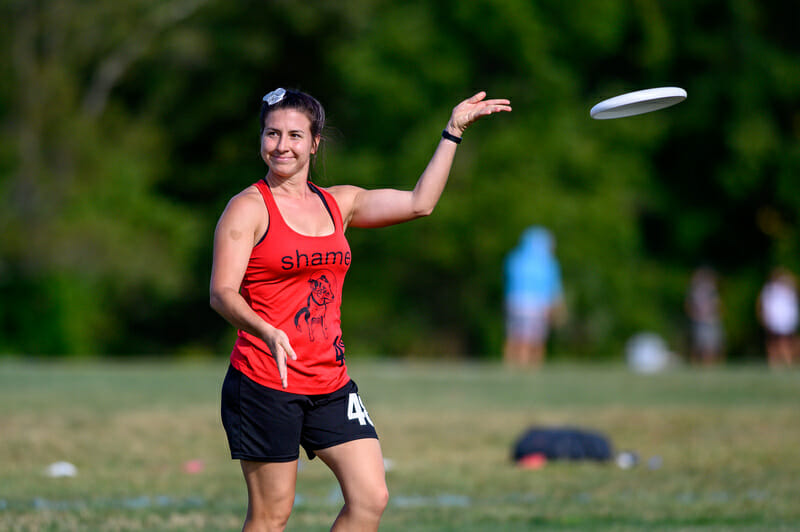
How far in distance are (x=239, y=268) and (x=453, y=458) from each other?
20.9ft

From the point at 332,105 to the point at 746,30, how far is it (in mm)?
13495

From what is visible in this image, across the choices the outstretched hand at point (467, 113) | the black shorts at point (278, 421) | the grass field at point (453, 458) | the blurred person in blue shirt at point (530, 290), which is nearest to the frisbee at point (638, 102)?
the outstretched hand at point (467, 113)

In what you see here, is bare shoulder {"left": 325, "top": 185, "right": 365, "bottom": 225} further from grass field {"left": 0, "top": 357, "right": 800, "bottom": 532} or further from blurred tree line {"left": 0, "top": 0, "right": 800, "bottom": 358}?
blurred tree line {"left": 0, "top": 0, "right": 800, "bottom": 358}

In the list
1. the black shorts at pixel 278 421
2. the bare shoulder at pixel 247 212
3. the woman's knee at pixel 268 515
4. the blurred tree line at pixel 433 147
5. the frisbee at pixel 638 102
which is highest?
the blurred tree line at pixel 433 147

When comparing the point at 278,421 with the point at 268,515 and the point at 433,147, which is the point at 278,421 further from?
the point at 433,147

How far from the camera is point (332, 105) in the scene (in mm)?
40562

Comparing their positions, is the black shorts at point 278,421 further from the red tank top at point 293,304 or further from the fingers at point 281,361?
the fingers at point 281,361

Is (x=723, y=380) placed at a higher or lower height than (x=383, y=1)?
lower

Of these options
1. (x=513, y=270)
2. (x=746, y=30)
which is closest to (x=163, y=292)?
(x=513, y=270)

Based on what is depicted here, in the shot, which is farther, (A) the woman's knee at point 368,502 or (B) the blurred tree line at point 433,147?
(B) the blurred tree line at point 433,147

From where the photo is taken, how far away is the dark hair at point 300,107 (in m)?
5.18

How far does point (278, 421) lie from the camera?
4984 millimetres

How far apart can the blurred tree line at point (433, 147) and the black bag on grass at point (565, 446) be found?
77.0ft

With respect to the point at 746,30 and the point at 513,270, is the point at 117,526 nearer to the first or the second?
the point at 513,270
